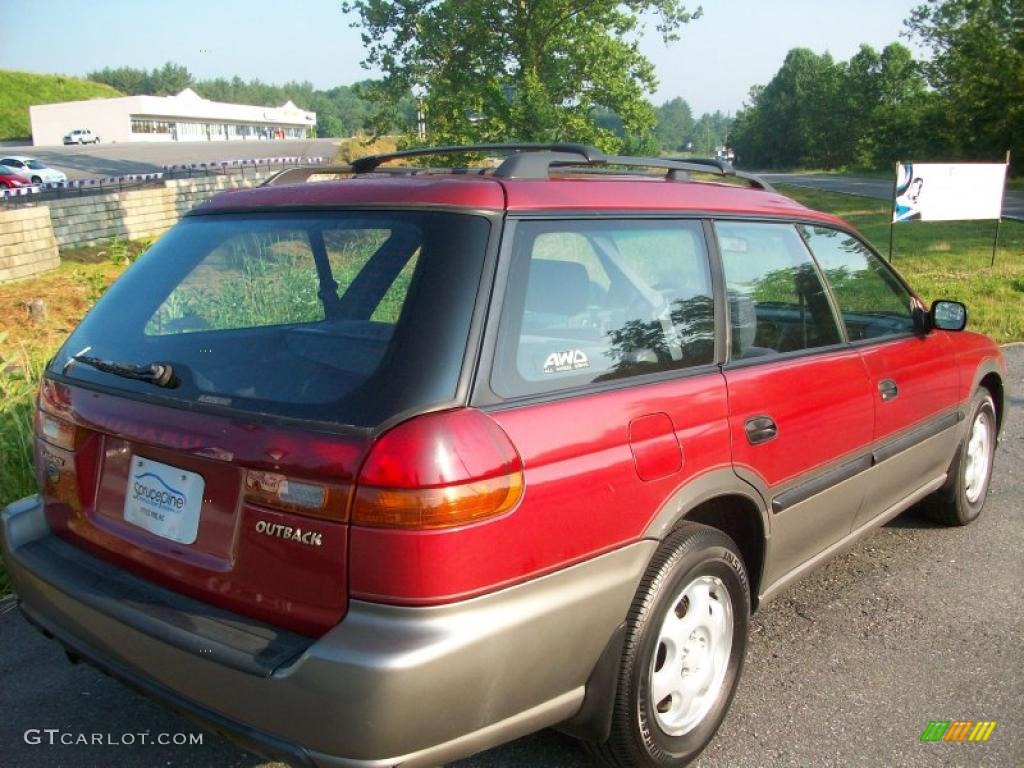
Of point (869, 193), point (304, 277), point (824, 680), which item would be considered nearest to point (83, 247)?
point (304, 277)

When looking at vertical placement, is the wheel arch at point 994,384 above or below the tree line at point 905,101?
below

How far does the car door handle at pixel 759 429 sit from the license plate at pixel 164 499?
5.48ft

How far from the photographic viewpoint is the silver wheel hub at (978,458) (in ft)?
15.6

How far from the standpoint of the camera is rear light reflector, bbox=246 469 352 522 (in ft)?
6.77

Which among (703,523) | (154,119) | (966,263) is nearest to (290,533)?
(703,523)

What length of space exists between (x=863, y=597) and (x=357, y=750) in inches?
108

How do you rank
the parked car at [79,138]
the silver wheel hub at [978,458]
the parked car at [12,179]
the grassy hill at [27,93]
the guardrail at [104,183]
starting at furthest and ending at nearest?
the grassy hill at [27,93] → the parked car at [79,138] → the parked car at [12,179] → the guardrail at [104,183] → the silver wheel hub at [978,458]

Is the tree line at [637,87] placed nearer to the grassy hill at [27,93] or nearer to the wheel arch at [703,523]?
the wheel arch at [703,523]

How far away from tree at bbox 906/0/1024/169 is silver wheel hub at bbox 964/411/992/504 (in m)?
45.4

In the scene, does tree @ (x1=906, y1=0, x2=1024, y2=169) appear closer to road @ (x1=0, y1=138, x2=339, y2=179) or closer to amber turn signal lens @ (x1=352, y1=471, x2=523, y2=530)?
road @ (x1=0, y1=138, x2=339, y2=179)

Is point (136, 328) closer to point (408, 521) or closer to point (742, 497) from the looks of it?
point (408, 521)

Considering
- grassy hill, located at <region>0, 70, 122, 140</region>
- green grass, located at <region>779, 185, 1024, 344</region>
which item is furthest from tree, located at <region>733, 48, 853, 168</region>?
grassy hill, located at <region>0, 70, 122, 140</region>

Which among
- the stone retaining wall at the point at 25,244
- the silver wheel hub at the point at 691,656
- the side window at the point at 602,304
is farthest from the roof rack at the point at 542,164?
the stone retaining wall at the point at 25,244

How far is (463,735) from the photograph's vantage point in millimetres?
2121
